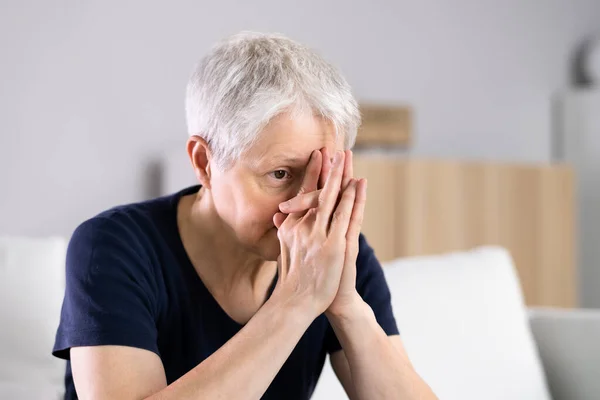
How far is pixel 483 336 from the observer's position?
1751 mm

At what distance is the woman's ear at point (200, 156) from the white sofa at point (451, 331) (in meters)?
0.52

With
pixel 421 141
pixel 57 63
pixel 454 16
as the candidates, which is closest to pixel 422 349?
pixel 57 63

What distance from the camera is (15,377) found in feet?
4.92

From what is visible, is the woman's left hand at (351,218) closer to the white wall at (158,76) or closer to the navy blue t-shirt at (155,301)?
the navy blue t-shirt at (155,301)

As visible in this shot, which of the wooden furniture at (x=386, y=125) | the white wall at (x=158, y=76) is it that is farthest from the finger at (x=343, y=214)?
the wooden furniture at (x=386, y=125)

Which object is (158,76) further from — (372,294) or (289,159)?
(289,159)

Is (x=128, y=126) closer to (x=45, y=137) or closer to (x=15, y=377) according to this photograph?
(x=45, y=137)

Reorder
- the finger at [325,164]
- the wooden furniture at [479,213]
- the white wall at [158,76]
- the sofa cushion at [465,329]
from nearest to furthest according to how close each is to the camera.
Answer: the finger at [325,164] < the sofa cushion at [465,329] < the white wall at [158,76] < the wooden furniture at [479,213]

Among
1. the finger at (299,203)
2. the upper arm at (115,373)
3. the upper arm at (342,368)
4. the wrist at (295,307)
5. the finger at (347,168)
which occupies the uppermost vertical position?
the finger at (347,168)

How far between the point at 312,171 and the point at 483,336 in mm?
778

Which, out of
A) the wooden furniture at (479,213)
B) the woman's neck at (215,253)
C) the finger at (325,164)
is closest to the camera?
the finger at (325,164)

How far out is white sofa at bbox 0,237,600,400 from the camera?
5.01 ft

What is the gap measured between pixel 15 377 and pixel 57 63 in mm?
1777

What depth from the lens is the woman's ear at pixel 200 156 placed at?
47.6 inches
